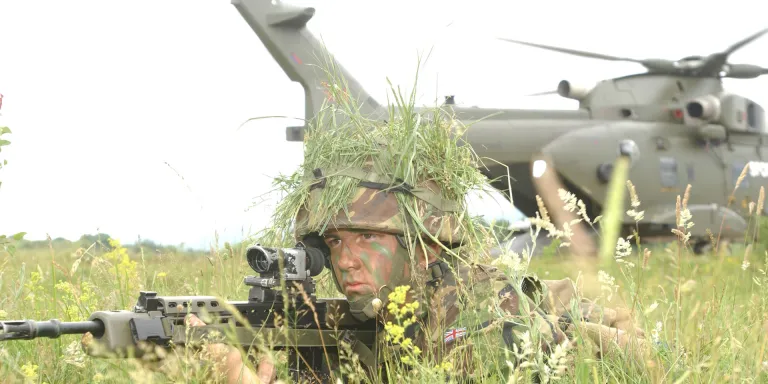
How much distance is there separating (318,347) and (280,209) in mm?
813

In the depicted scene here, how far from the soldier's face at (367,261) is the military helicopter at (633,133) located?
1134 cm

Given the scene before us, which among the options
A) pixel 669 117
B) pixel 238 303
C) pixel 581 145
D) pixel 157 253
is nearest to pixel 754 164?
pixel 669 117

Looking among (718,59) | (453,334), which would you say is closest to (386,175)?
(453,334)

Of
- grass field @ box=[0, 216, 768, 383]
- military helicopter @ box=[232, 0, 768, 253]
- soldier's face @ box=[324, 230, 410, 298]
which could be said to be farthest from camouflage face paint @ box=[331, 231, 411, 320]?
military helicopter @ box=[232, 0, 768, 253]

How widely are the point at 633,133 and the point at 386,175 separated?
537 inches

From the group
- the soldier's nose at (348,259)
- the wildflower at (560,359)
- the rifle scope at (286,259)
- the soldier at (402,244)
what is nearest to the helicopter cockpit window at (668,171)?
the soldier at (402,244)

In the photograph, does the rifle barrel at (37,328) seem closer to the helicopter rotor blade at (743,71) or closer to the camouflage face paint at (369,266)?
the camouflage face paint at (369,266)

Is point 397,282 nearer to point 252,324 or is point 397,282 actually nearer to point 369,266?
point 369,266

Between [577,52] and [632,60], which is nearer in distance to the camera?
[632,60]

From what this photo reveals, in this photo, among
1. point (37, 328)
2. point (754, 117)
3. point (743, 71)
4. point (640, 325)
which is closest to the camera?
point (37, 328)

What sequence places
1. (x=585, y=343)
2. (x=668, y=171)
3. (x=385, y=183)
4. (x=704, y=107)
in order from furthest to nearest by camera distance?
(x=668, y=171) → (x=704, y=107) → (x=385, y=183) → (x=585, y=343)

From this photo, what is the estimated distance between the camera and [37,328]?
99.3 inches

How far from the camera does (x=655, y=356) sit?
2980 mm

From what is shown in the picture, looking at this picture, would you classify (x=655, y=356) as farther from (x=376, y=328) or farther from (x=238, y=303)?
Result: (x=238, y=303)
